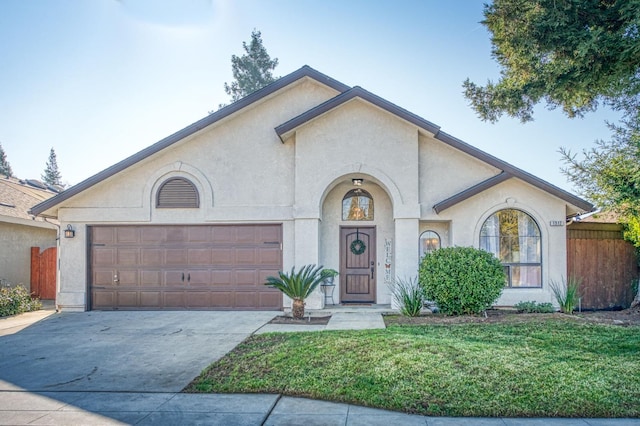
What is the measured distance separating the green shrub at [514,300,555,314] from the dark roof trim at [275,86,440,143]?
4.96m

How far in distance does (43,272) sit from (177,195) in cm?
677

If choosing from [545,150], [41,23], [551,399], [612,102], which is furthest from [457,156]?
[41,23]

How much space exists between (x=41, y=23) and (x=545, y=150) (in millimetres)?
13413

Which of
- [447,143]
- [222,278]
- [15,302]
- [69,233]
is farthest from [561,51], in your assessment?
[15,302]

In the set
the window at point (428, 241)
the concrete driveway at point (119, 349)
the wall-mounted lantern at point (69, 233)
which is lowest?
the concrete driveway at point (119, 349)

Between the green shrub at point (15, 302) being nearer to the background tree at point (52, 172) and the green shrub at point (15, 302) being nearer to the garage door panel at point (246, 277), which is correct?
the garage door panel at point (246, 277)

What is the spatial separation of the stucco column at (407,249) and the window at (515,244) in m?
1.77

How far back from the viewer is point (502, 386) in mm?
5449

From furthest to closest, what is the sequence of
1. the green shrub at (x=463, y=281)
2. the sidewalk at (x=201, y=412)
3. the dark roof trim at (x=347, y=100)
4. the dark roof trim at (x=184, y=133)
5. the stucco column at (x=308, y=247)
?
1. the dark roof trim at (x=184, y=133)
2. the stucco column at (x=308, y=247)
3. the dark roof trim at (x=347, y=100)
4. the green shrub at (x=463, y=281)
5. the sidewalk at (x=201, y=412)

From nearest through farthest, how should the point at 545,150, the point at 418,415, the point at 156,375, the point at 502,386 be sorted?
the point at 418,415, the point at 502,386, the point at 156,375, the point at 545,150

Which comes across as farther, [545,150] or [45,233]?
[45,233]

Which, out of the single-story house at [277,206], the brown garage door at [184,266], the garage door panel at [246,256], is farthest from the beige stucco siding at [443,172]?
the garage door panel at [246,256]

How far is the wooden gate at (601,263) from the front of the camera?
1242 centimetres

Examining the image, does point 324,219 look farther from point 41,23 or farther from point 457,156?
point 41,23
